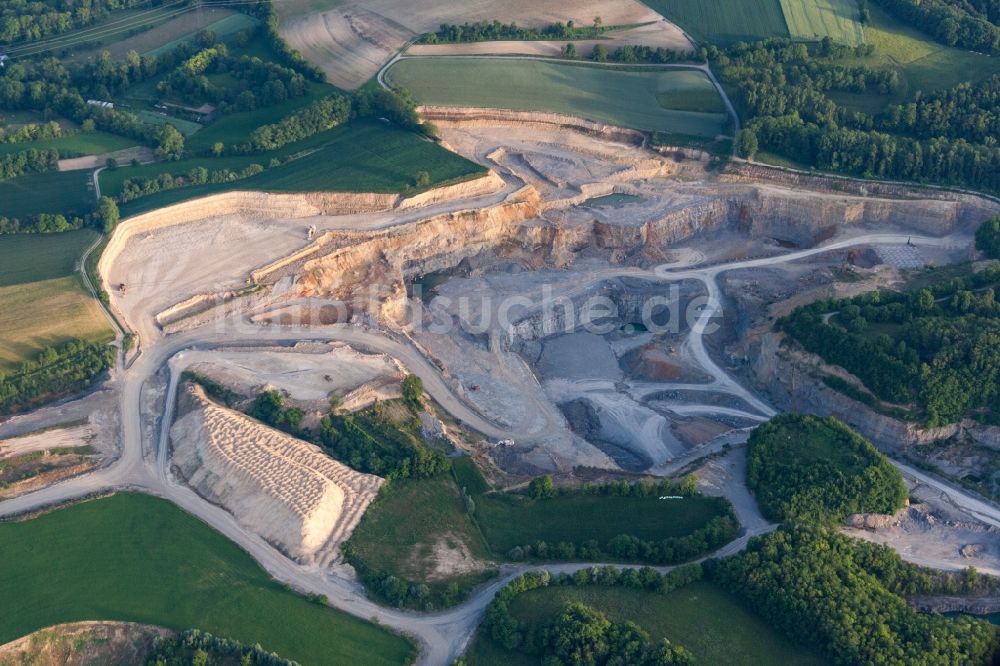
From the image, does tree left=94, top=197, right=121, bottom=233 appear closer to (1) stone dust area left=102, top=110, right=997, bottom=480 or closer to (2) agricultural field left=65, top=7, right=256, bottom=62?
(1) stone dust area left=102, top=110, right=997, bottom=480

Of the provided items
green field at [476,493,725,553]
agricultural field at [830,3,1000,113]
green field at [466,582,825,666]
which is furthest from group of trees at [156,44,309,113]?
green field at [466,582,825,666]

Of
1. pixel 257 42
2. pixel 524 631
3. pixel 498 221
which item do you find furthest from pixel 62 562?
pixel 257 42

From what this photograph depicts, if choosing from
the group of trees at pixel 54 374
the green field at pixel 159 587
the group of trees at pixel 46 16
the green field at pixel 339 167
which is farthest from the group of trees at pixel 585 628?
the group of trees at pixel 46 16

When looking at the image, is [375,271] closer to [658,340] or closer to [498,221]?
[498,221]

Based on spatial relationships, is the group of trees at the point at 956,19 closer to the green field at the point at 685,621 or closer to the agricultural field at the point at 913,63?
the agricultural field at the point at 913,63

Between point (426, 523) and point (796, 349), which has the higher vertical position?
point (796, 349)
